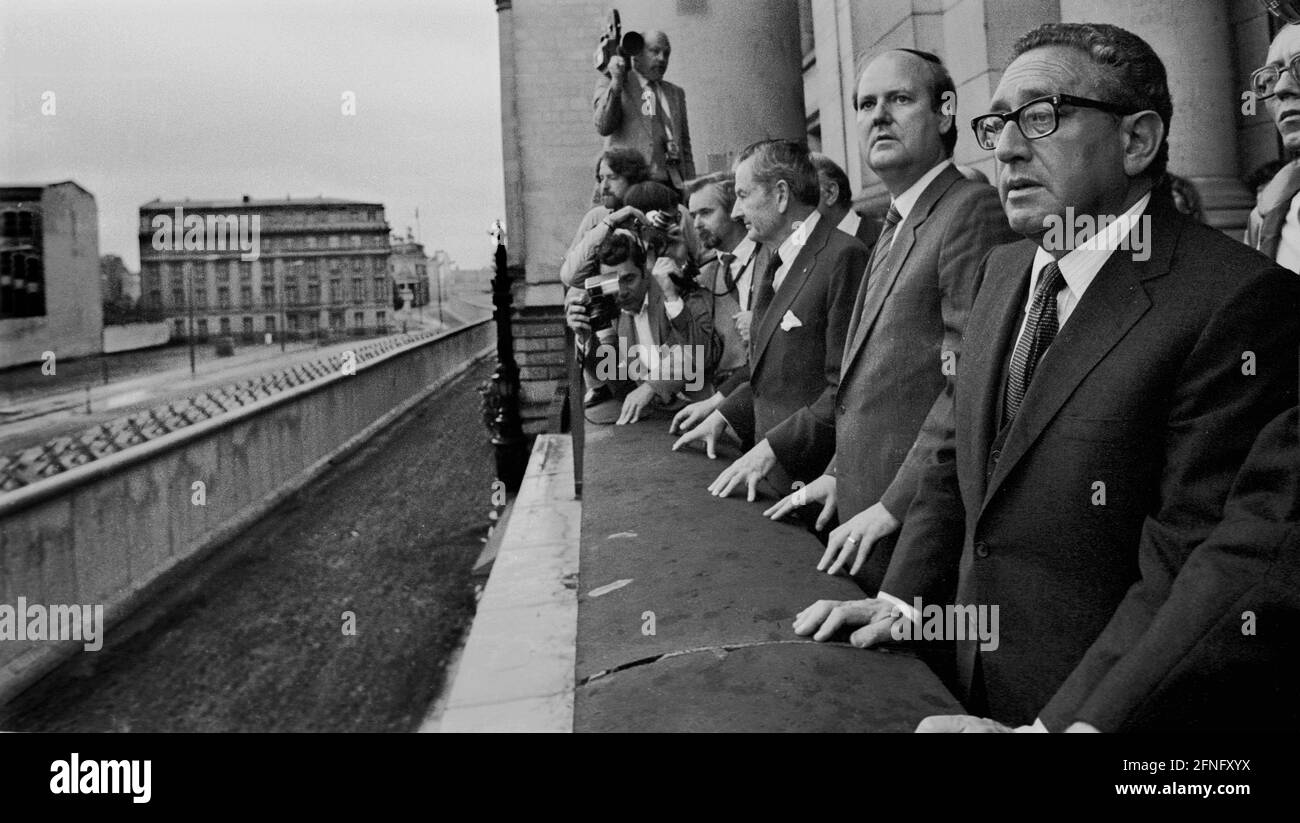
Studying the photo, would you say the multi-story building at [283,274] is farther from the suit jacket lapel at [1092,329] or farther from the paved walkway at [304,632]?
the suit jacket lapel at [1092,329]

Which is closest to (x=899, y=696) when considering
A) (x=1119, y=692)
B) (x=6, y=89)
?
(x=1119, y=692)

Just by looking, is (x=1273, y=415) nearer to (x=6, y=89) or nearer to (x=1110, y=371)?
(x=1110, y=371)

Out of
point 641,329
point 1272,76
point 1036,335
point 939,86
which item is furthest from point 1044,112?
point 641,329

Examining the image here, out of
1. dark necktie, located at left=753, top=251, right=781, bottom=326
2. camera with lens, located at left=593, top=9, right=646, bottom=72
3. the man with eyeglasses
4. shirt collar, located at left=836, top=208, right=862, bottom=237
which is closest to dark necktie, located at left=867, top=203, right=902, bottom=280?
dark necktie, located at left=753, top=251, right=781, bottom=326

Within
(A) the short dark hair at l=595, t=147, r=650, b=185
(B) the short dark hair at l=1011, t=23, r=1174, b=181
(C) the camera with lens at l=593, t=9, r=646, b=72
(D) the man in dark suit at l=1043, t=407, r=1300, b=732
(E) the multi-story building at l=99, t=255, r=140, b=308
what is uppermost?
(E) the multi-story building at l=99, t=255, r=140, b=308

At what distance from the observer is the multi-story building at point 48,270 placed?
308 inches

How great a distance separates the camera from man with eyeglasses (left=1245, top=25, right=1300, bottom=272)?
2.05 meters

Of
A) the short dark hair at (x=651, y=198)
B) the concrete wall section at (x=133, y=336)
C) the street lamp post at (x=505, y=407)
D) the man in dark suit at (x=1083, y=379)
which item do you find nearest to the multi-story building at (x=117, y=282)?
the concrete wall section at (x=133, y=336)

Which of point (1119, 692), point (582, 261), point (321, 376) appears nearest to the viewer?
point (1119, 692)

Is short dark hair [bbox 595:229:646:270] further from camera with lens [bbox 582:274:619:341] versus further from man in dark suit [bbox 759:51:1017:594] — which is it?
man in dark suit [bbox 759:51:1017:594]

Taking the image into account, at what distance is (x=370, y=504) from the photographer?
19.8m

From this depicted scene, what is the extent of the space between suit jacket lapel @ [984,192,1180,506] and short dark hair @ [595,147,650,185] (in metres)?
3.91

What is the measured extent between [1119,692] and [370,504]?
65.1 ft

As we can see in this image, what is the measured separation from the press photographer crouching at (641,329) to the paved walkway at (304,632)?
15.7 ft
